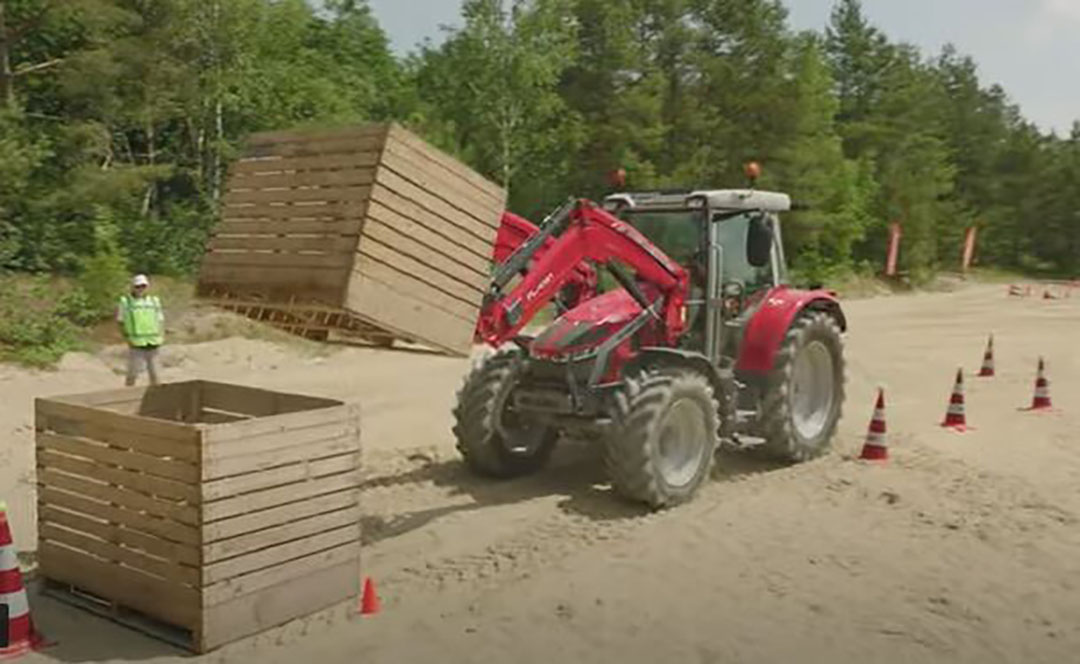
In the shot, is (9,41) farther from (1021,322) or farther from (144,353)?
(1021,322)

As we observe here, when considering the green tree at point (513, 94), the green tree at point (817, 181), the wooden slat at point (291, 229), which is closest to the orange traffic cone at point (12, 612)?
the wooden slat at point (291, 229)

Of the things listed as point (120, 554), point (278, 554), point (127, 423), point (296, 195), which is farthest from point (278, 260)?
point (120, 554)

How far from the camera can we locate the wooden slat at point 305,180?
237 inches

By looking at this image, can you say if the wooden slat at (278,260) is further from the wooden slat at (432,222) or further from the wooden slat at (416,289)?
the wooden slat at (432,222)

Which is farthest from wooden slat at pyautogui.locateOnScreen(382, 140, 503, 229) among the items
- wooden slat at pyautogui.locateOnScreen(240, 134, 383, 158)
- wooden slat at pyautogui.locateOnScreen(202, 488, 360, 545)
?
wooden slat at pyautogui.locateOnScreen(202, 488, 360, 545)

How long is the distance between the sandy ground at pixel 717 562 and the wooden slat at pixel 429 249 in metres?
1.84

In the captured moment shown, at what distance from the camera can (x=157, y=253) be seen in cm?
2178

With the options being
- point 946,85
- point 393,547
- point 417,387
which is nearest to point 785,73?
point 417,387

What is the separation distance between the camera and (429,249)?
20.5 feet

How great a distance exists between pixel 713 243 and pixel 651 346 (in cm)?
102

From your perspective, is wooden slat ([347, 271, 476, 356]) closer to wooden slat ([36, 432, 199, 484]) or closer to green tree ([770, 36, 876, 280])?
wooden slat ([36, 432, 199, 484])

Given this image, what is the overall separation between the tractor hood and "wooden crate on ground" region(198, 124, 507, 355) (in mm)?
1875

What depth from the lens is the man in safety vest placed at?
11.8 meters

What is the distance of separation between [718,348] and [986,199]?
58134mm
